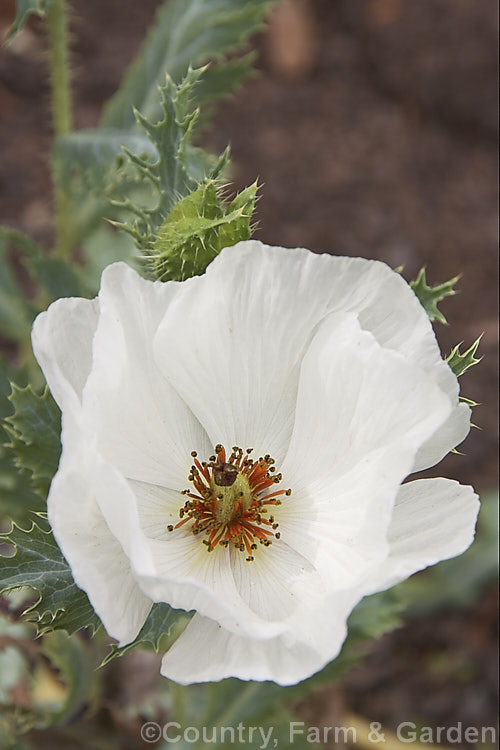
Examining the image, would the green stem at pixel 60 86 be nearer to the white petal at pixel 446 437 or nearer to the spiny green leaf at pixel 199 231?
the spiny green leaf at pixel 199 231

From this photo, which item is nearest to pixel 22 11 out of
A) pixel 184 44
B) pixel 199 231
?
pixel 184 44

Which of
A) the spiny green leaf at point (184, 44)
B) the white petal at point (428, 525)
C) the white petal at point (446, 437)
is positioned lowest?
the white petal at point (428, 525)

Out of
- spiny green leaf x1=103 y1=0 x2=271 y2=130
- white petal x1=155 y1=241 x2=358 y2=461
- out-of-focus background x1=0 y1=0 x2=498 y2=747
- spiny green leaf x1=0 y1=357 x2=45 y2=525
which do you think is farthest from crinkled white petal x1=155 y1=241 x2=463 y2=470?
out-of-focus background x1=0 y1=0 x2=498 y2=747

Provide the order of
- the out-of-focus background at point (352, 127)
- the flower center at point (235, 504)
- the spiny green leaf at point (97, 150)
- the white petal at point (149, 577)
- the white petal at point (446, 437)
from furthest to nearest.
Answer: the out-of-focus background at point (352, 127) → the spiny green leaf at point (97, 150) → the flower center at point (235, 504) → the white petal at point (446, 437) → the white petal at point (149, 577)

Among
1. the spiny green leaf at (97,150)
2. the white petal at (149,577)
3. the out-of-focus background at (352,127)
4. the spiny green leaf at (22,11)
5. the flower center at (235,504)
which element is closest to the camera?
the white petal at (149,577)

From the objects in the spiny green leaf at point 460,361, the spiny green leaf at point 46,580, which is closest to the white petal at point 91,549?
the spiny green leaf at point 46,580

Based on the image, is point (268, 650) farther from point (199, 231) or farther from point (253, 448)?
point (199, 231)
